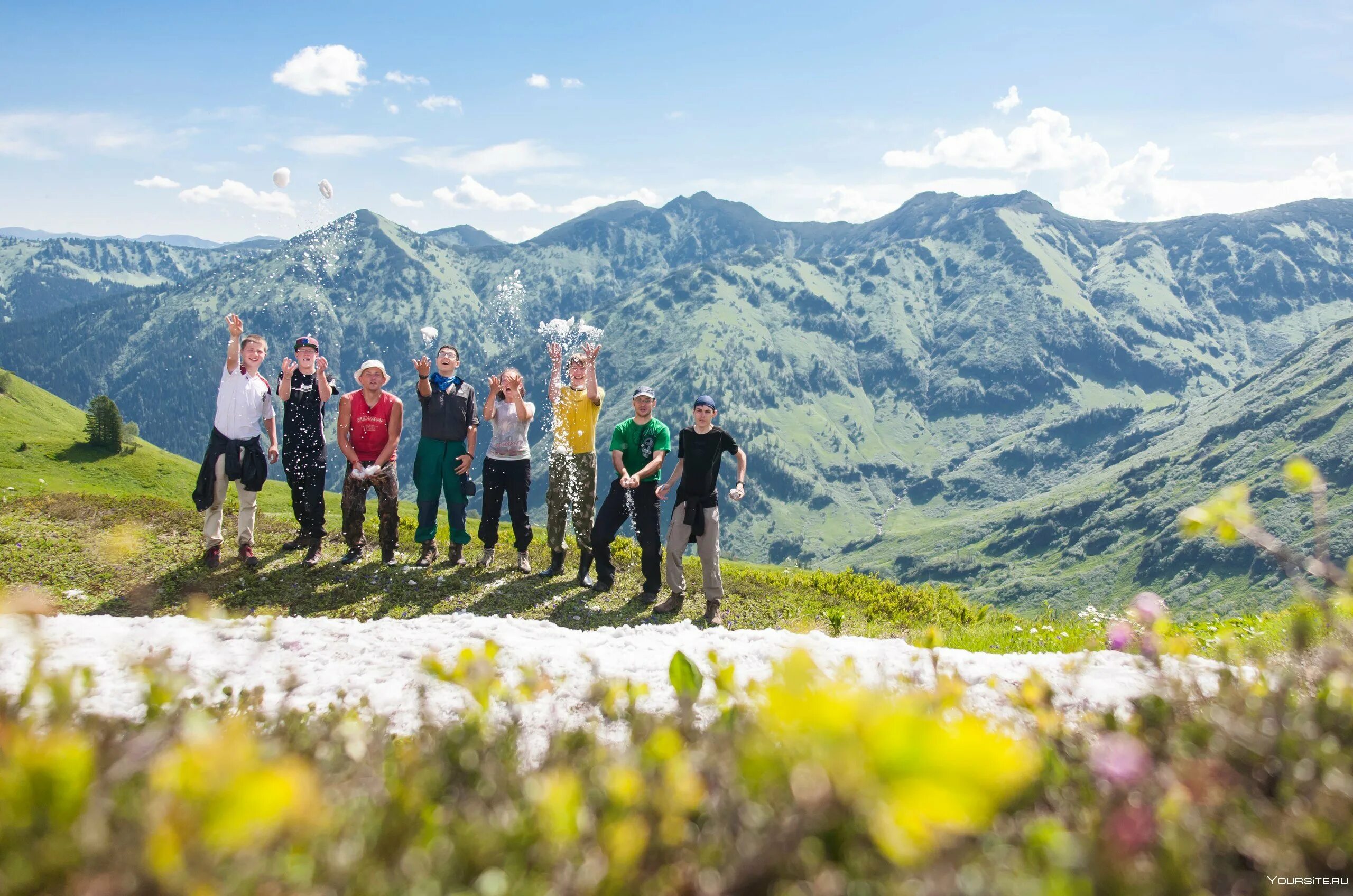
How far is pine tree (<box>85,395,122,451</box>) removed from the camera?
10719 centimetres

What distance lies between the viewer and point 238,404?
12.2 meters

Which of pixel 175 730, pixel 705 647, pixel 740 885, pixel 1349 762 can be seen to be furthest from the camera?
pixel 705 647

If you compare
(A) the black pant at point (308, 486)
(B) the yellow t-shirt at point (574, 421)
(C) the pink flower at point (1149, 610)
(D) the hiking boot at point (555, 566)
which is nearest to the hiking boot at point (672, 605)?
(D) the hiking boot at point (555, 566)

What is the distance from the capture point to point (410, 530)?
17203 millimetres

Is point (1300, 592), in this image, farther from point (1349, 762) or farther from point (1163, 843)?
point (1163, 843)

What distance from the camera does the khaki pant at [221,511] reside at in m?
12.1

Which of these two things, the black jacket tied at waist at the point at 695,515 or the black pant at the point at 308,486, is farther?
the black pant at the point at 308,486

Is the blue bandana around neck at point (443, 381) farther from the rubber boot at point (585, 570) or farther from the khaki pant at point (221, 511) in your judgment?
the rubber boot at point (585, 570)

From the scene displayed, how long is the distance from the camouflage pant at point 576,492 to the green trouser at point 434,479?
1.70 meters

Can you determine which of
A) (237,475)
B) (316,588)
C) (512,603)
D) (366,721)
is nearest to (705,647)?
(366,721)

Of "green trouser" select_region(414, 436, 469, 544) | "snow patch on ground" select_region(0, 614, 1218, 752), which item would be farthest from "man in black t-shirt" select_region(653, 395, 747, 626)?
"green trouser" select_region(414, 436, 469, 544)

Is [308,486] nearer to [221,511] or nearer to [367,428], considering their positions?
[221,511]

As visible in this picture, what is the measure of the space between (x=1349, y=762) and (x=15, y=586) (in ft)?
51.9

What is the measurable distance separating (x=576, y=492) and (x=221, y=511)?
613cm
